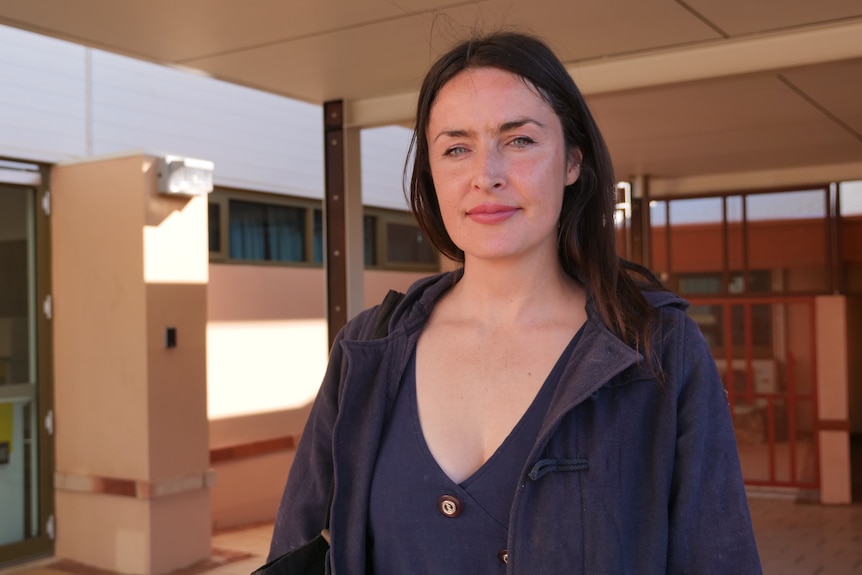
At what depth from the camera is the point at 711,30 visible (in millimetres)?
4062

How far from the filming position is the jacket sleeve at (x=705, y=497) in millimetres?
1360

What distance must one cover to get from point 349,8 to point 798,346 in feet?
24.2

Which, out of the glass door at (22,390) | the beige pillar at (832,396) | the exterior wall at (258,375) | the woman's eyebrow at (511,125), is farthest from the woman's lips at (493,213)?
the beige pillar at (832,396)

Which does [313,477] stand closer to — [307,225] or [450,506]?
[450,506]

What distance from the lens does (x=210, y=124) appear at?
8836 millimetres

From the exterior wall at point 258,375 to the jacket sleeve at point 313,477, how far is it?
7.36m

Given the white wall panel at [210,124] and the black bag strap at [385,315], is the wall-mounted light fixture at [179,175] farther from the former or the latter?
the black bag strap at [385,315]

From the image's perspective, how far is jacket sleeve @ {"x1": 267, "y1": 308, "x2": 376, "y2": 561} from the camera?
1602 millimetres

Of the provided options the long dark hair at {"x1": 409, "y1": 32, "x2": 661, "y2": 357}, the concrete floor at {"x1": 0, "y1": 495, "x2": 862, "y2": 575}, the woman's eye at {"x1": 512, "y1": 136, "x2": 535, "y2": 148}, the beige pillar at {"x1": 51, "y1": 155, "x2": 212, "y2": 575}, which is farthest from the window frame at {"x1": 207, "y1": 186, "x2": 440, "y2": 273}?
the woman's eye at {"x1": 512, "y1": 136, "x2": 535, "y2": 148}

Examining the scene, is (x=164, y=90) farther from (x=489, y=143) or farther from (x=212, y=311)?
(x=489, y=143)

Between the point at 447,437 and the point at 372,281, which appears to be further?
the point at 372,281

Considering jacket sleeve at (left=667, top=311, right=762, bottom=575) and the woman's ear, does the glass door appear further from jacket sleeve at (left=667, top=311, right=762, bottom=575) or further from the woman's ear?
jacket sleeve at (left=667, top=311, right=762, bottom=575)

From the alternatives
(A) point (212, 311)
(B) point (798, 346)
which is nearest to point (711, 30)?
(A) point (212, 311)

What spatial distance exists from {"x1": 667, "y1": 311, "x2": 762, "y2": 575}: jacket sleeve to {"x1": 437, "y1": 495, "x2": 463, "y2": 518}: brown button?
0.93ft
